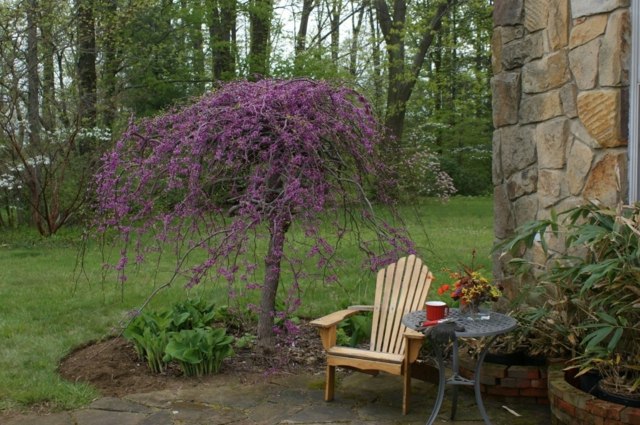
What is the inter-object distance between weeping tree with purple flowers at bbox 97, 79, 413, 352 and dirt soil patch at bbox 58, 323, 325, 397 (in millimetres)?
209

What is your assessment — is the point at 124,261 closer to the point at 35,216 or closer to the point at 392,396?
the point at 392,396

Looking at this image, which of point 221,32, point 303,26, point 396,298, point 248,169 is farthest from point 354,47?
point 396,298

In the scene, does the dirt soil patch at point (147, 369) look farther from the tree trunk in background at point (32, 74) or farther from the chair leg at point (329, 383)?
the tree trunk in background at point (32, 74)

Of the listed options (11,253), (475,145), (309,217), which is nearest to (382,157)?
(309,217)

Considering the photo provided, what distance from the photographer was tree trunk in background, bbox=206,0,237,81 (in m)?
15.8

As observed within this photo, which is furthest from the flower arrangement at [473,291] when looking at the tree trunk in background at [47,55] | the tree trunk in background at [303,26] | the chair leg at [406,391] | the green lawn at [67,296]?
the tree trunk in background at [303,26]

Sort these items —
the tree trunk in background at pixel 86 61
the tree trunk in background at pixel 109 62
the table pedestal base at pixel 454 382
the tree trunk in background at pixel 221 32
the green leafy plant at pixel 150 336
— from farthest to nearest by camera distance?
the tree trunk in background at pixel 221 32, the tree trunk in background at pixel 109 62, the tree trunk in background at pixel 86 61, the green leafy plant at pixel 150 336, the table pedestal base at pixel 454 382

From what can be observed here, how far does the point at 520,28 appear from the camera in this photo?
439 cm

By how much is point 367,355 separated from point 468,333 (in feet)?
2.44

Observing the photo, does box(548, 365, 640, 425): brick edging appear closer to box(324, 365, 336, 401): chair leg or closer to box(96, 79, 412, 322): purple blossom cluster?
box(324, 365, 336, 401): chair leg

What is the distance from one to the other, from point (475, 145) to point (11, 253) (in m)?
14.6

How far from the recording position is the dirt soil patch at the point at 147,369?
4.19m

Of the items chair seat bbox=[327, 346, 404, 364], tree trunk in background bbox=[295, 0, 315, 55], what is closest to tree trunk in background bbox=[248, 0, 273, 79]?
tree trunk in background bbox=[295, 0, 315, 55]

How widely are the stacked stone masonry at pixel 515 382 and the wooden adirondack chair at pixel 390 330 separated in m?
0.50
